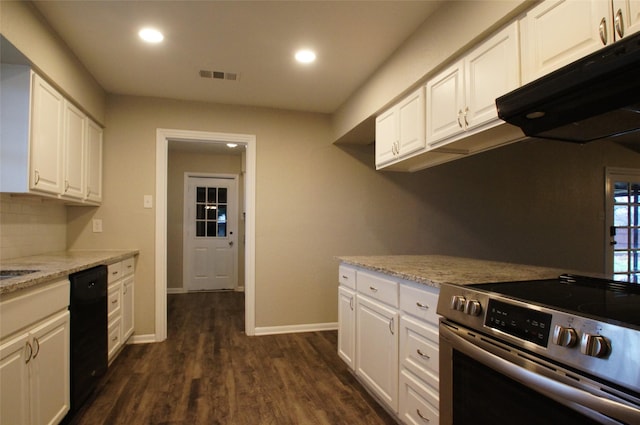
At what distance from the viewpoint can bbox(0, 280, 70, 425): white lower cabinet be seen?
1408 millimetres

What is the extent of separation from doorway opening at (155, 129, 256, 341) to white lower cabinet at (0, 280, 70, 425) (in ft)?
5.06

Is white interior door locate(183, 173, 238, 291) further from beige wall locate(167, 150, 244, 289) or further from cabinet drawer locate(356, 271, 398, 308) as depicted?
cabinet drawer locate(356, 271, 398, 308)

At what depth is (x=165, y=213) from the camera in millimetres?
3508

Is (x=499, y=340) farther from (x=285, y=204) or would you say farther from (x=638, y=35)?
(x=285, y=204)

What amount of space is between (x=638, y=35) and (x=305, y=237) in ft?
10.4

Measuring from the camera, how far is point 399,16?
217cm

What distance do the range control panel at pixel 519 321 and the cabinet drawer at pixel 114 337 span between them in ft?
8.52

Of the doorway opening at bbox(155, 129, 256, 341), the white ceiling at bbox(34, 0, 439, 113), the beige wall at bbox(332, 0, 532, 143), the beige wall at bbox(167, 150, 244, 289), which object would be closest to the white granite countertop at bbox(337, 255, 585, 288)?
the beige wall at bbox(332, 0, 532, 143)

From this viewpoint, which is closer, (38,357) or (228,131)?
(38,357)

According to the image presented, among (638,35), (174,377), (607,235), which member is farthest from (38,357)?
(607,235)

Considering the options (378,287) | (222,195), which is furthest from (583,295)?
(222,195)

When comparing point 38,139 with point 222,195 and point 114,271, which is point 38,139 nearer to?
point 114,271

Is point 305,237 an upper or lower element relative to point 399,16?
lower

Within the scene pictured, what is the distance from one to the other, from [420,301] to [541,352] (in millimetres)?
693
